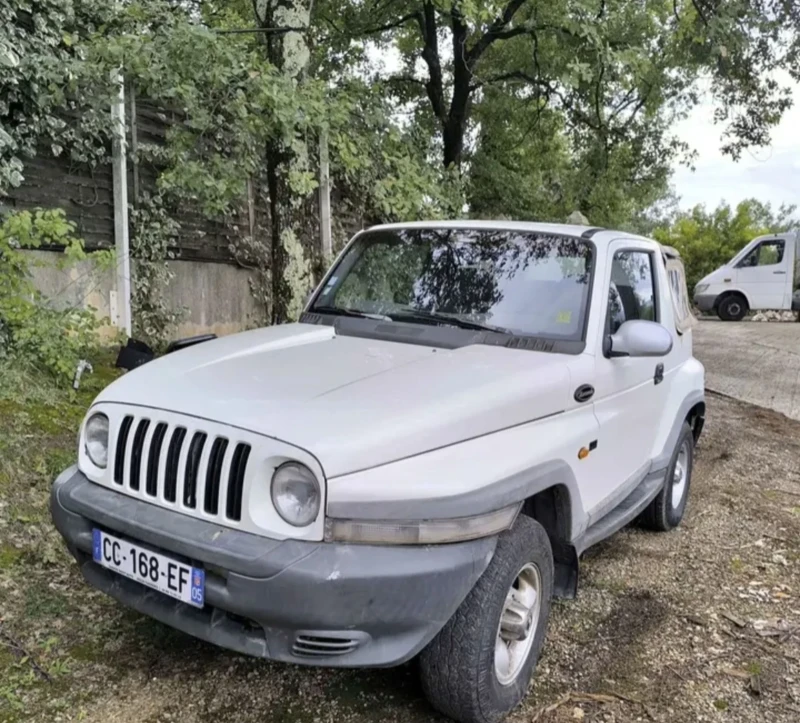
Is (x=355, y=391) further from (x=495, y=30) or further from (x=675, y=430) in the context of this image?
(x=495, y=30)

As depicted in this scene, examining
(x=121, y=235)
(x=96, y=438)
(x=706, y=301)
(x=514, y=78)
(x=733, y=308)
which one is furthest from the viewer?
(x=706, y=301)

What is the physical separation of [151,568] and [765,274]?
818 inches

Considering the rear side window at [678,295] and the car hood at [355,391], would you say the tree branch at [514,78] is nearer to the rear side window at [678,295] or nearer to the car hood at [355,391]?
the rear side window at [678,295]

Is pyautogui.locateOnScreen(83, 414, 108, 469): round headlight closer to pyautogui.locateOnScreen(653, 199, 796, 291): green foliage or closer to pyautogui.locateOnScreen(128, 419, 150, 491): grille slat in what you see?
pyautogui.locateOnScreen(128, 419, 150, 491): grille slat

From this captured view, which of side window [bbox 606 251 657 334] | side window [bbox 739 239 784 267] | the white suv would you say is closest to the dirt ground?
the white suv

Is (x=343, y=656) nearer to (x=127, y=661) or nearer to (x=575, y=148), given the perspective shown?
(x=127, y=661)

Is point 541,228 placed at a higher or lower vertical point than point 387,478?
higher

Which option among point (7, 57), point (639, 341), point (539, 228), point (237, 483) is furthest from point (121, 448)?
point (7, 57)

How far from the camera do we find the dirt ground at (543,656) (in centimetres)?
263

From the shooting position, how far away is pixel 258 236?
30.5 feet

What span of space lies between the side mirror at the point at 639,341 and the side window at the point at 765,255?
18.9m

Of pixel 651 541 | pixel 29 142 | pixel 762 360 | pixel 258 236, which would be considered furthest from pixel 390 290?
pixel 762 360

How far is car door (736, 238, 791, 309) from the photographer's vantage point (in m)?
19.5

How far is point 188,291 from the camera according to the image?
26.7 ft
